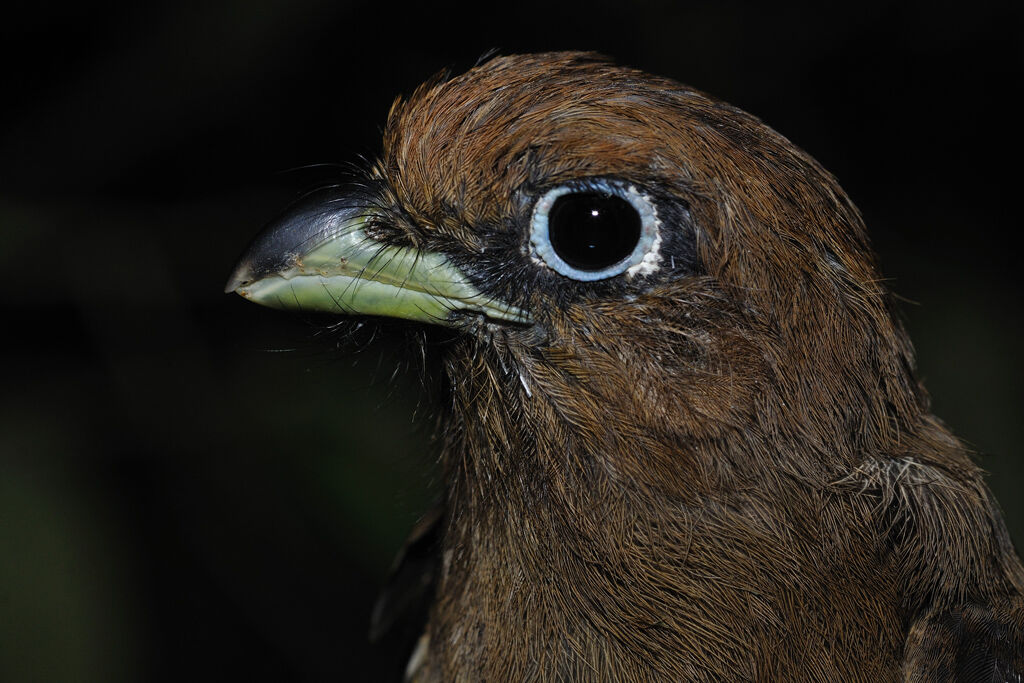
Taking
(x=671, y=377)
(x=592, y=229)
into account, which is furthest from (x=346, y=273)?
(x=671, y=377)

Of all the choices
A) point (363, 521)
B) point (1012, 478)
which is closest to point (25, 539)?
point (363, 521)

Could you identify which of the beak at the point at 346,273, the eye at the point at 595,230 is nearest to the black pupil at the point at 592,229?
the eye at the point at 595,230

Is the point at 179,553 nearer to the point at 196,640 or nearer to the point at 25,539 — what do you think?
the point at 196,640

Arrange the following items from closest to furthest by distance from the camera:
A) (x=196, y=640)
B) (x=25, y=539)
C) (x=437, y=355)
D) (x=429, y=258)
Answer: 1. (x=429, y=258)
2. (x=437, y=355)
3. (x=25, y=539)
4. (x=196, y=640)

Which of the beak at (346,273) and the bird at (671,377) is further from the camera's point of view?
the beak at (346,273)

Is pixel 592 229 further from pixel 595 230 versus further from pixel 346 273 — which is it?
pixel 346 273

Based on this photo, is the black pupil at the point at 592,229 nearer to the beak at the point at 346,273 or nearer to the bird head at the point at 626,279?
the bird head at the point at 626,279
